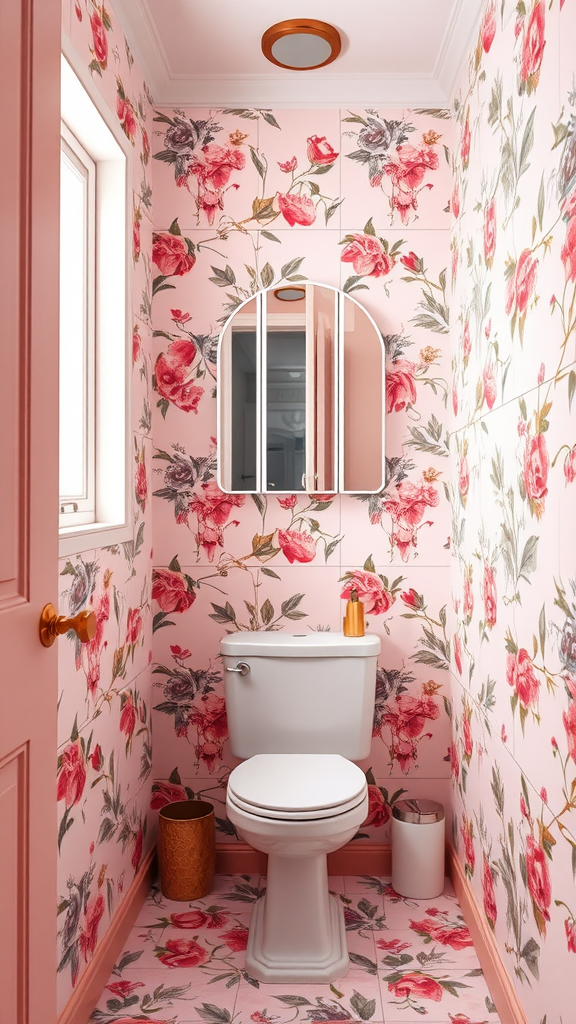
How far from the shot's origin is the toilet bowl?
1820 mm

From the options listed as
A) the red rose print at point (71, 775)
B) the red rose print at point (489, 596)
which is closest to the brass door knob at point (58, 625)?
the red rose print at point (71, 775)

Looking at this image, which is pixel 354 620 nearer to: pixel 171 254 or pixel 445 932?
pixel 445 932

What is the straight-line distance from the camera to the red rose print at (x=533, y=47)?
140 cm

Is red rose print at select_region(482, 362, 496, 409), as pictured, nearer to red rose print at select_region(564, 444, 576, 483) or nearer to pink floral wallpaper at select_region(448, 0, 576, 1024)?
pink floral wallpaper at select_region(448, 0, 576, 1024)

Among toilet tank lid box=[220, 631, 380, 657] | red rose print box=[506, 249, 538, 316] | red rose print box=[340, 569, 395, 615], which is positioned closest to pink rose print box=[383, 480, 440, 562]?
red rose print box=[340, 569, 395, 615]

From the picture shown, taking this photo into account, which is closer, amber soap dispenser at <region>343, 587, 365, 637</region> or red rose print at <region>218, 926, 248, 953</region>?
red rose print at <region>218, 926, 248, 953</region>

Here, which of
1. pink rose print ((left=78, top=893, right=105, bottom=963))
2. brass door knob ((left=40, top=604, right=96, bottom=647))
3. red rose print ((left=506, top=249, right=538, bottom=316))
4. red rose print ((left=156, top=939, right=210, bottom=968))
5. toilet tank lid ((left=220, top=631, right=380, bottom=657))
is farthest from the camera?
toilet tank lid ((left=220, top=631, right=380, bottom=657))

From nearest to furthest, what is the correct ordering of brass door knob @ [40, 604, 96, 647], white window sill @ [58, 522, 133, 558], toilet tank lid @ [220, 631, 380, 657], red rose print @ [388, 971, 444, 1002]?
brass door knob @ [40, 604, 96, 647]
white window sill @ [58, 522, 133, 558]
red rose print @ [388, 971, 444, 1002]
toilet tank lid @ [220, 631, 380, 657]

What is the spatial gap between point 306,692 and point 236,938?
2.19 feet

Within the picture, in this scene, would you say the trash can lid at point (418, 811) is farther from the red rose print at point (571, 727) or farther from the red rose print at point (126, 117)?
the red rose print at point (126, 117)

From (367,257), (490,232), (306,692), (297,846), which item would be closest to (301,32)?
(367,257)

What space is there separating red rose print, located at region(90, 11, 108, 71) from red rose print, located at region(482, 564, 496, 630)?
1.49 meters

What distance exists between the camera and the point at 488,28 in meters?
1.88

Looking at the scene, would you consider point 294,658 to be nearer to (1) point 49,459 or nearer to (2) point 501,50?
(1) point 49,459
